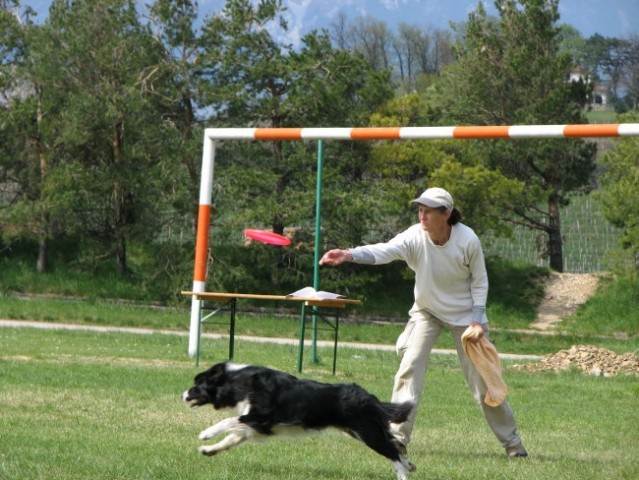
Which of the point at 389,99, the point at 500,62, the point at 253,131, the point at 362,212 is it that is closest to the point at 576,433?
the point at 253,131

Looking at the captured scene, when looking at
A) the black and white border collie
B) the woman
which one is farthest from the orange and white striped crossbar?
the black and white border collie

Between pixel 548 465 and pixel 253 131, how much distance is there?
9.33 m

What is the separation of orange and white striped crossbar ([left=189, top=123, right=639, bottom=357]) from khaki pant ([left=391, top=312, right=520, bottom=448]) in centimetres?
593

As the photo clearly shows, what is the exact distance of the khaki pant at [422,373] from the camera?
910cm

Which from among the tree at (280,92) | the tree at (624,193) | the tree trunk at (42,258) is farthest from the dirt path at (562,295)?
the tree trunk at (42,258)

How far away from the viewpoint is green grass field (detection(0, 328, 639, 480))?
26.5 ft

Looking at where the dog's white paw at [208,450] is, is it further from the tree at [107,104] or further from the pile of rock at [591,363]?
the tree at [107,104]

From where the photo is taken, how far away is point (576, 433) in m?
11.2

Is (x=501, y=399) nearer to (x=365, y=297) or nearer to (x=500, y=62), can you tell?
(x=365, y=297)

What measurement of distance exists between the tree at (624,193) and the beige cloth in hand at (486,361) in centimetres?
2279

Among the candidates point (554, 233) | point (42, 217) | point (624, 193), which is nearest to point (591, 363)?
point (624, 193)

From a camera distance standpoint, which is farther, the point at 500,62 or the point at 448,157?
the point at 500,62

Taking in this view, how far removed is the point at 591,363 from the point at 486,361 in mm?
11295

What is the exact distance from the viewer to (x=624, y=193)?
1266 inches
